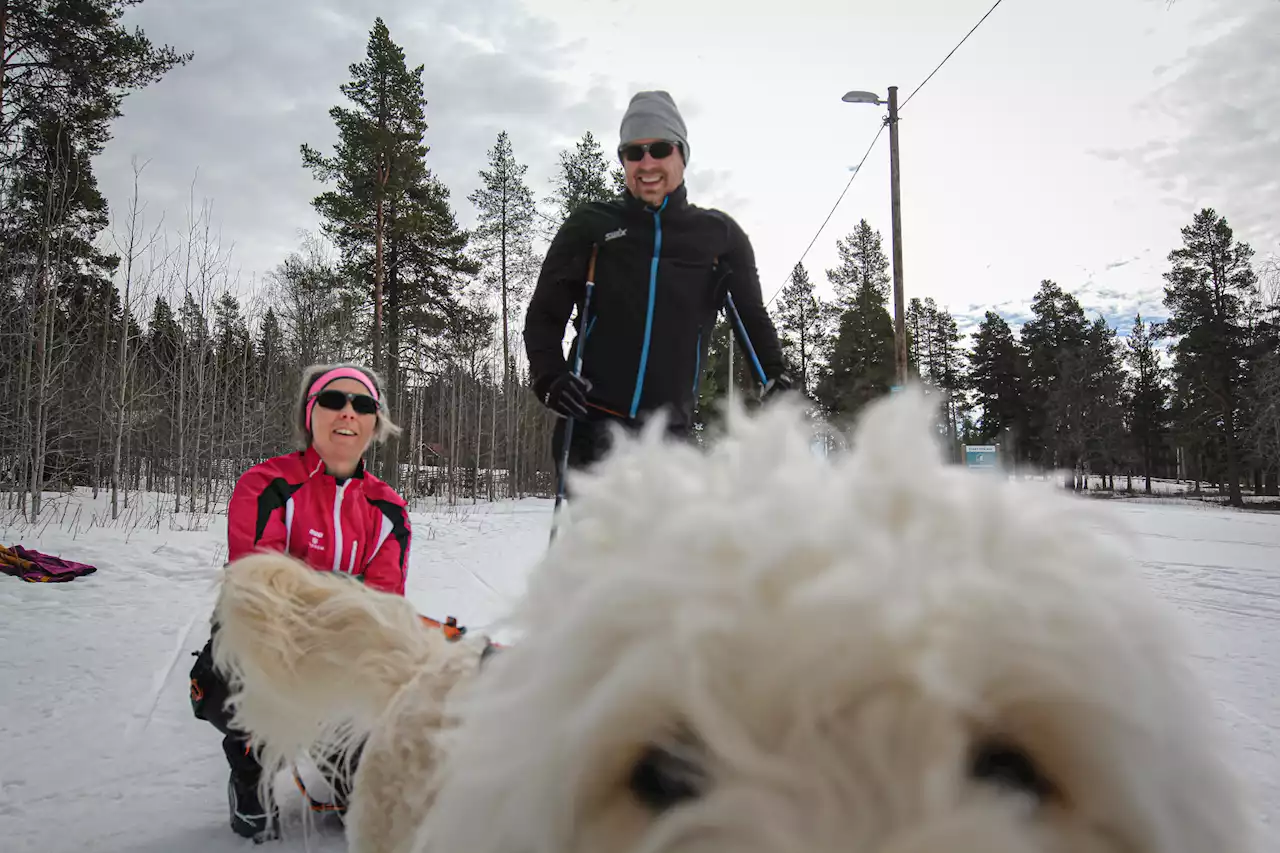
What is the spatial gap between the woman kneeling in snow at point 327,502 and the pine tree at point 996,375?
4961cm

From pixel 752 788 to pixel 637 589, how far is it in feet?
0.72

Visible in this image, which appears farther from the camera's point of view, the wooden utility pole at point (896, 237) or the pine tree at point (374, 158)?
the pine tree at point (374, 158)

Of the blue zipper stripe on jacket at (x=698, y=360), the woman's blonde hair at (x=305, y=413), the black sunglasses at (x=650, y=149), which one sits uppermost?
the black sunglasses at (x=650, y=149)

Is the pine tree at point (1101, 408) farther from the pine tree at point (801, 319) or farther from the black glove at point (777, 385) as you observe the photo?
the black glove at point (777, 385)

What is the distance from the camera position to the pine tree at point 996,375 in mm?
47281

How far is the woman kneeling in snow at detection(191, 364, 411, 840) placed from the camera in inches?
99.0

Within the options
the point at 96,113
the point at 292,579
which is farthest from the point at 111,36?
the point at 292,579

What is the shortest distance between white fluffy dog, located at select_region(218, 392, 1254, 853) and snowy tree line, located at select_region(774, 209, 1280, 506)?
30.1 meters

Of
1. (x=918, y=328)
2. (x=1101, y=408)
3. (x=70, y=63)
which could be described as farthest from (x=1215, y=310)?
(x=70, y=63)

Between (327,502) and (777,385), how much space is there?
2.00 m

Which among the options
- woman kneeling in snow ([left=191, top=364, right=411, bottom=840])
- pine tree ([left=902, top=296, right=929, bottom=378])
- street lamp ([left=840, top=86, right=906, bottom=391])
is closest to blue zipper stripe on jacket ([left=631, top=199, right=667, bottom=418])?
woman kneeling in snow ([left=191, top=364, right=411, bottom=840])

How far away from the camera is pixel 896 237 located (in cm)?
1517

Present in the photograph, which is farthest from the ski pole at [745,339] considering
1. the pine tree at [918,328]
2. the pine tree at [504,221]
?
the pine tree at [918,328]

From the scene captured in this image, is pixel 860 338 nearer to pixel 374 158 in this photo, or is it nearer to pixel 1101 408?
pixel 1101 408
